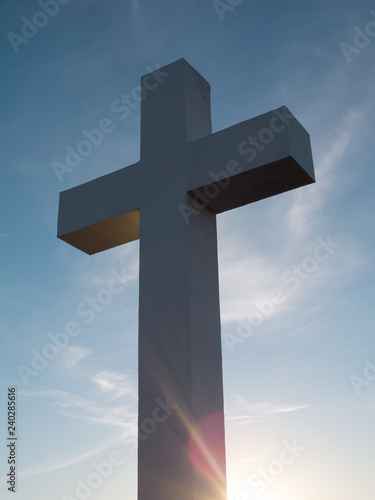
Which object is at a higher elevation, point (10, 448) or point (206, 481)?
point (10, 448)

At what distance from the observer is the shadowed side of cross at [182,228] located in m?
5.00

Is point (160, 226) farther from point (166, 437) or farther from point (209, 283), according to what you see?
point (166, 437)

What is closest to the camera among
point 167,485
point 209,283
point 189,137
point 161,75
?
point 167,485

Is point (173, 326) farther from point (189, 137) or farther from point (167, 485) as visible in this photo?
point (189, 137)

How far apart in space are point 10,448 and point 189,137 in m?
3.97

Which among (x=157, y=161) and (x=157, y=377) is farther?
(x=157, y=161)

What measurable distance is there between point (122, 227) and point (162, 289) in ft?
4.36

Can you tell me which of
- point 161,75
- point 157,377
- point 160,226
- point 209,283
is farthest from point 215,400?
point 161,75

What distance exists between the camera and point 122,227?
21.7ft

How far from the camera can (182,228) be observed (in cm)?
565

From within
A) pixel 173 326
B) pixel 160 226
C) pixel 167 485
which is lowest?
pixel 167 485

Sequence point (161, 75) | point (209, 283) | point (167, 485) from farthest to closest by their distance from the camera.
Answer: point (161, 75) → point (209, 283) → point (167, 485)

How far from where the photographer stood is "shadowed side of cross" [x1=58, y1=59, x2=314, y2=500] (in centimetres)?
500

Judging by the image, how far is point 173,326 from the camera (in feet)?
17.5
